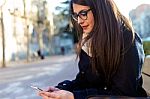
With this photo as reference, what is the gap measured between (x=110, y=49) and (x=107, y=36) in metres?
0.07

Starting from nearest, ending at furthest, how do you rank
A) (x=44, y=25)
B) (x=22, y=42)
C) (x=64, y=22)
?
(x=22, y=42)
(x=44, y=25)
(x=64, y=22)

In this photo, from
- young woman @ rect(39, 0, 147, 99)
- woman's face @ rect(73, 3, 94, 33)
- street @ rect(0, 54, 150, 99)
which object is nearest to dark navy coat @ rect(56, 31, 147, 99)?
young woman @ rect(39, 0, 147, 99)

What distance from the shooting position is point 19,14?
137ft

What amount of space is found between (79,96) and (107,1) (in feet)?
1.83

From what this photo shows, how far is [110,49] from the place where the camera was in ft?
7.75

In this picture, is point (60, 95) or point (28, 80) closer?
point (60, 95)

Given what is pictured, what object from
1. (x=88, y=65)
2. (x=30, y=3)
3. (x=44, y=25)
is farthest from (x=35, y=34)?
(x=88, y=65)

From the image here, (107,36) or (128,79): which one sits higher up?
(107,36)

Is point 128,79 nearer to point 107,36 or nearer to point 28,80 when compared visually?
point 107,36

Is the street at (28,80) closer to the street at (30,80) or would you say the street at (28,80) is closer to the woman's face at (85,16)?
the street at (30,80)

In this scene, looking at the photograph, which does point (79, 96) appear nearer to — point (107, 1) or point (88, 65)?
point (88, 65)

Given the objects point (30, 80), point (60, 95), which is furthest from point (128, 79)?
point (30, 80)

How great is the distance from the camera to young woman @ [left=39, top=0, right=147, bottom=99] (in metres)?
2.35

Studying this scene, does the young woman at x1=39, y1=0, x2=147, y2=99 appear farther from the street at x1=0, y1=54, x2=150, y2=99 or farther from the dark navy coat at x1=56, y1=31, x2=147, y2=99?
the street at x1=0, y1=54, x2=150, y2=99
